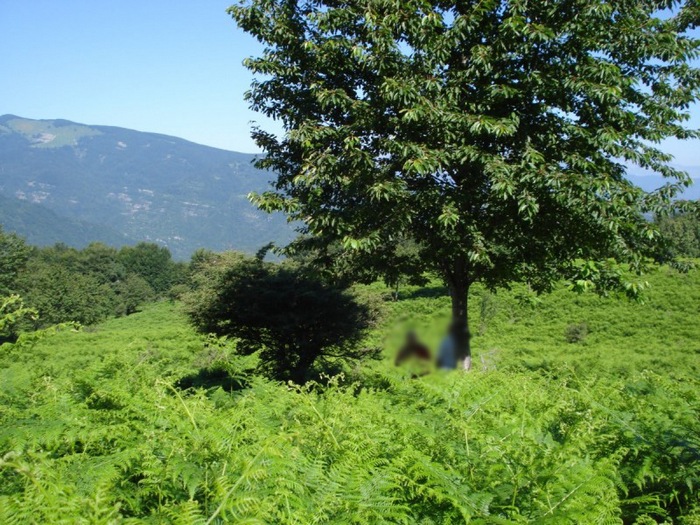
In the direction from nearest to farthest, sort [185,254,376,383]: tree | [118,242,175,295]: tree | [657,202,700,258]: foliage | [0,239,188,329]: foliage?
1. [185,254,376,383]: tree
2. [0,239,188,329]: foliage
3. [657,202,700,258]: foliage
4. [118,242,175,295]: tree

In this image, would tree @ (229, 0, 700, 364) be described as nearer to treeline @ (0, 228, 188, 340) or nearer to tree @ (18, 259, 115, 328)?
treeline @ (0, 228, 188, 340)

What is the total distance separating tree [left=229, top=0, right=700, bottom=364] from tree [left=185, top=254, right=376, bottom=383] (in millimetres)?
5674

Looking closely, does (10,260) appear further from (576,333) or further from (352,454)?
(352,454)

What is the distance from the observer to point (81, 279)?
6366 centimetres

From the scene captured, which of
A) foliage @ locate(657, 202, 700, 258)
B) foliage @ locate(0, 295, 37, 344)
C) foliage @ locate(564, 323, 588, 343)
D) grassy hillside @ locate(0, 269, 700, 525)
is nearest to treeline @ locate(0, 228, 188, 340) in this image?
foliage @ locate(0, 295, 37, 344)

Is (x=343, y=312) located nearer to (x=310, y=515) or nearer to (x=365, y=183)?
(x=365, y=183)

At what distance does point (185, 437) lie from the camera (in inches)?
105

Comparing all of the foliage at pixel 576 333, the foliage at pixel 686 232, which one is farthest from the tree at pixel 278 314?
the foliage at pixel 686 232

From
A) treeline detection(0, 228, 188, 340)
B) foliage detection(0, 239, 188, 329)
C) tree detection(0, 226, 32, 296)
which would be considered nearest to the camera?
tree detection(0, 226, 32, 296)

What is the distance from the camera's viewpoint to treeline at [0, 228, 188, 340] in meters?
52.7

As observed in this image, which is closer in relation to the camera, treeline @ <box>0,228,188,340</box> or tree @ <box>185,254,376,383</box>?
tree @ <box>185,254,376,383</box>

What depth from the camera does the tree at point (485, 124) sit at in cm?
688

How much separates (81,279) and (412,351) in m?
68.6

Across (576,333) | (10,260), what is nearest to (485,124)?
(576,333)
